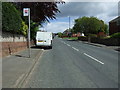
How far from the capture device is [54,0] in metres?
21.0

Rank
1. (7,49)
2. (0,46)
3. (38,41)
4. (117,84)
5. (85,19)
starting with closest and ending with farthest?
1. (117,84)
2. (0,46)
3. (7,49)
4. (38,41)
5. (85,19)

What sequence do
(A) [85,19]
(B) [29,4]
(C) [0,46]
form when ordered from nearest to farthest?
(C) [0,46] < (B) [29,4] < (A) [85,19]

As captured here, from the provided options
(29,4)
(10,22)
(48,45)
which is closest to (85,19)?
(48,45)

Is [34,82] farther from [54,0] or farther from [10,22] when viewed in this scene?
[54,0]

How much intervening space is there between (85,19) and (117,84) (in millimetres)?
55034

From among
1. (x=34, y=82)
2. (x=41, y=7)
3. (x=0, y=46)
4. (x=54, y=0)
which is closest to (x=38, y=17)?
(x=41, y=7)

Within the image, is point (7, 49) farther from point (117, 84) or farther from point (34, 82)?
point (117, 84)

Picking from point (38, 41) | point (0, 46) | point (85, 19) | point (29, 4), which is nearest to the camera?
point (0, 46)

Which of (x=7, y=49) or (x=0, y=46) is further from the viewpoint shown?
(x=7, y=49)

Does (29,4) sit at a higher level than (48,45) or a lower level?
higher

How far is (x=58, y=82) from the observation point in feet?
21.6

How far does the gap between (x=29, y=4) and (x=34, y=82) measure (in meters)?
15.4

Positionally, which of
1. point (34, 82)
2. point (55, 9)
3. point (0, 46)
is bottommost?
point (34, 82)

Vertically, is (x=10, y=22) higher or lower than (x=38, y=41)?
higher
